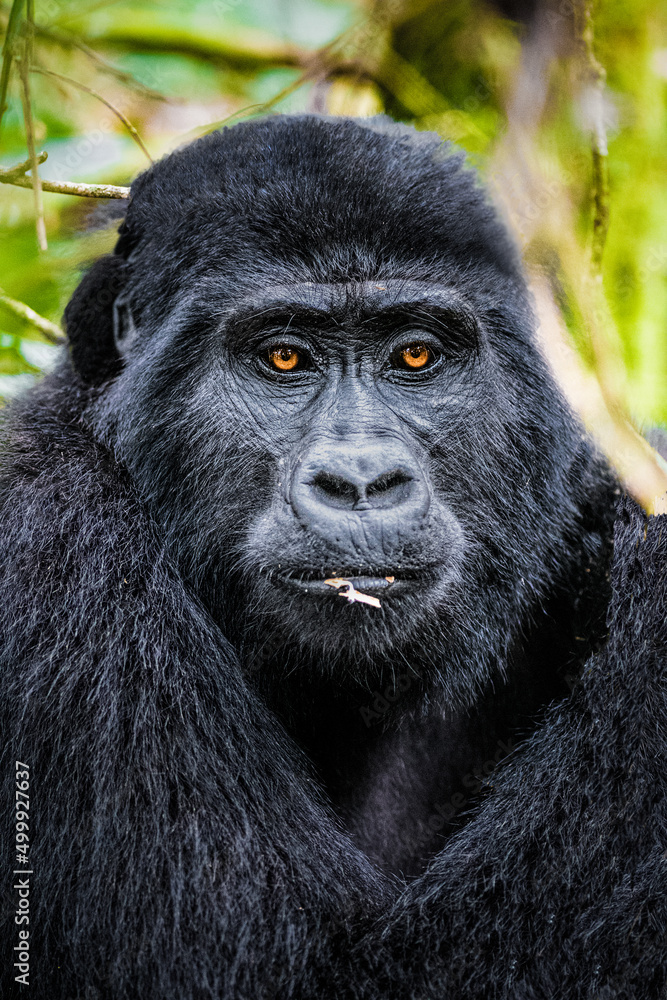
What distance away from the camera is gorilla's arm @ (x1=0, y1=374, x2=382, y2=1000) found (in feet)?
8.95

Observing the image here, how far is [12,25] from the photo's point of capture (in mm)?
3295

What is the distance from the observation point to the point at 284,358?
3.37 metres

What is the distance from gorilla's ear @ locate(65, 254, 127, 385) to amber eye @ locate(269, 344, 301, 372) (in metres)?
0.74

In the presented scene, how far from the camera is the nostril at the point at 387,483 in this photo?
288 cm

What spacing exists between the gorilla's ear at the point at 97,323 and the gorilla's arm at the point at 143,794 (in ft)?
2.37

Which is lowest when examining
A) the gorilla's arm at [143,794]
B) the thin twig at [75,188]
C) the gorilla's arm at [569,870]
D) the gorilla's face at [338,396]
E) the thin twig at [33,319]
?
the gorilla's arm at [569,870]

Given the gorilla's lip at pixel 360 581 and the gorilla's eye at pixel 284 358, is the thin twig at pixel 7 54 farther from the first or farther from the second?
the gorilla's lip at pixel 360 581

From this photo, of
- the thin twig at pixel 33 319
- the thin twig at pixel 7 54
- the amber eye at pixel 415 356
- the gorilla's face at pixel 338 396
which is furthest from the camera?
the thin twig at pixel 33 319

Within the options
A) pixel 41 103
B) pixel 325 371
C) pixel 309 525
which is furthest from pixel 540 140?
pixel 309 525

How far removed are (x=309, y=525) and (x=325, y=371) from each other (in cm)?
71

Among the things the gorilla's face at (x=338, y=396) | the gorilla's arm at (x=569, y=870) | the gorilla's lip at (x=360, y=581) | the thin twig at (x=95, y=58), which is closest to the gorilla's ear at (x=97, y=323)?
the gorilla's face at (x=338, y=396)

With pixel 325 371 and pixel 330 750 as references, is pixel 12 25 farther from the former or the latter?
pixel 330 750

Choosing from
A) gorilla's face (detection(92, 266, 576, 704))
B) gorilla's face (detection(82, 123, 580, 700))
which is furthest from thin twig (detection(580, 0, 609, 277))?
gorilla's face (detection(92, 266, 576, 704))

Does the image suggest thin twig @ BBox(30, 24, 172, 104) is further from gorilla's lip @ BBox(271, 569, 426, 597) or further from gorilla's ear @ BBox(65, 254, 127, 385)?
gorilla's lip @ BBox(271, 569, 426, 597)
